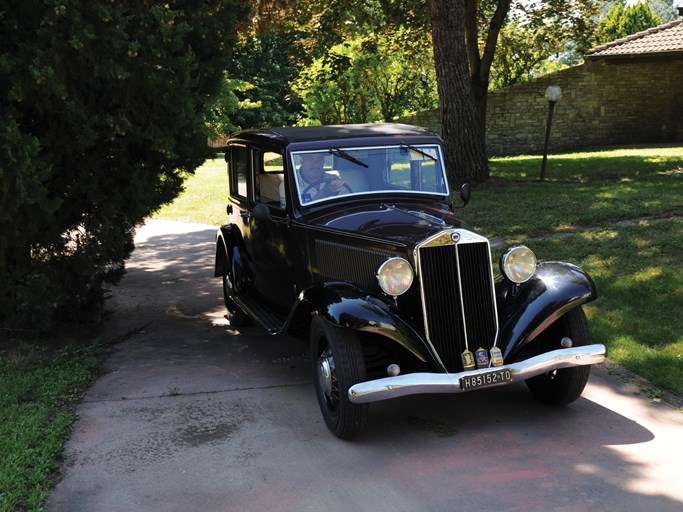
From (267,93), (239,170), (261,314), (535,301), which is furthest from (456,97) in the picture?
(267,93)

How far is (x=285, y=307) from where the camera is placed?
629 centimetres

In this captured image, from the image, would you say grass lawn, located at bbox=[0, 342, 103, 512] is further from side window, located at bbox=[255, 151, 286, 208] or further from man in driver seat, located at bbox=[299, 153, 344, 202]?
man in driver seat, located at bbox=[299, 153, 344, 202]

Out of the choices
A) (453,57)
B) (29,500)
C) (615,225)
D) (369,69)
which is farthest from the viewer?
(369,69)

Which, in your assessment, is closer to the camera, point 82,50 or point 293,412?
point 293,412

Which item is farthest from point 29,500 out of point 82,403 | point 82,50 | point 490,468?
point 82,50

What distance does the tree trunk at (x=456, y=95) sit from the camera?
1366cm

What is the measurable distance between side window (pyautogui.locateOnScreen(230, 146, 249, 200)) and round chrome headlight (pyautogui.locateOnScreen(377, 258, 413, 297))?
9.35 ft

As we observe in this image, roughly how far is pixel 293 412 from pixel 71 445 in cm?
147

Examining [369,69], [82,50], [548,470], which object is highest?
[369,69]

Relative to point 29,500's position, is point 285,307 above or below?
above

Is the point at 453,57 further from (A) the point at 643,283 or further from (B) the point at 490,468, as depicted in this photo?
(B) the point at 490,468

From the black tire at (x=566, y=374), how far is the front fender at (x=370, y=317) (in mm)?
957

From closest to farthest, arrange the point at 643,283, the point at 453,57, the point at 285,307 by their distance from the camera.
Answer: the point at 285,307
the point at 643,283
the point at 453,57

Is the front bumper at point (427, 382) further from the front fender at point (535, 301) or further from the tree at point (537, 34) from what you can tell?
the tree at point (537, 34)
